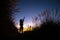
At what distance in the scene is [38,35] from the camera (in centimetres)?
605

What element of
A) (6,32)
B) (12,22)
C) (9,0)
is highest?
(9,0)

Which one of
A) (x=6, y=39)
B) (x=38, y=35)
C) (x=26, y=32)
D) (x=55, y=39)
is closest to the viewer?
(x=6, y=39)

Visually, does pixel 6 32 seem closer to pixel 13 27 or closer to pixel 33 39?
pixel 13 27

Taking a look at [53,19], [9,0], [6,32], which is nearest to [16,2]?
[9,0]

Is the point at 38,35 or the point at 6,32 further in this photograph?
the point at 38,35

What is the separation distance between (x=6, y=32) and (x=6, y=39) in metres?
0.43

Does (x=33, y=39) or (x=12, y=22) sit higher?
(x=12, y=22)

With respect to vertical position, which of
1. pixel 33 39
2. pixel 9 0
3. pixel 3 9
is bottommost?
pixel 33 39

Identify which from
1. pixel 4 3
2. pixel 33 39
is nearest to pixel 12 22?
pixel 4 3

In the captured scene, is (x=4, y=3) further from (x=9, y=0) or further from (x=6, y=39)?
(x=6, y=39)

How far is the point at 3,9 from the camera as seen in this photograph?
342 cm

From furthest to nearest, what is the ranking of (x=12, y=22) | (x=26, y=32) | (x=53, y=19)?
1. (x=26, y=32)
2. (x=53, y=19)
3. (x=12, y=22)

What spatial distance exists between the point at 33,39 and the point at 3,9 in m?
3.11

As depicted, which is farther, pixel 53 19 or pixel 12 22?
pixel 53 19
